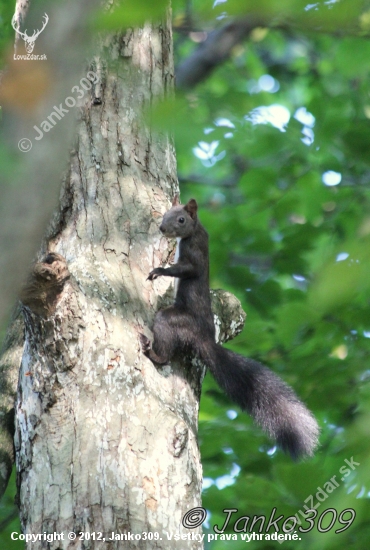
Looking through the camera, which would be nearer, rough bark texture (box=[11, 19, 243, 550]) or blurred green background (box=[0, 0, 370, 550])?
rough bark texture (box=[11, 19, 243, 550])

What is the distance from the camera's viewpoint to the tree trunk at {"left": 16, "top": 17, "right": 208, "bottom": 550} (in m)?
2.22

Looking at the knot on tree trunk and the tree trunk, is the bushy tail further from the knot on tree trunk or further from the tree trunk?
the knot on tree trunk

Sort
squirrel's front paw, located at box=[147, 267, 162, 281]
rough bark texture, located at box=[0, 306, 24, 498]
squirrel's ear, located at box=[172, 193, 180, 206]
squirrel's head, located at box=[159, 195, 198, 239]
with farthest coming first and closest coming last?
1. squirrel's ear, located at box=[172, 193, 180, 206]
2. squirrel's head, located at box=[159, 195, 198, 239]
3. squirrel's front paw, located at box=[147, 267, 162, 281]
4. rough bark texture, located at box=[0, 306, 24, 498]

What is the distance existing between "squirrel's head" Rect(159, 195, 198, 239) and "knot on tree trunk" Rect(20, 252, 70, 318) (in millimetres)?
896

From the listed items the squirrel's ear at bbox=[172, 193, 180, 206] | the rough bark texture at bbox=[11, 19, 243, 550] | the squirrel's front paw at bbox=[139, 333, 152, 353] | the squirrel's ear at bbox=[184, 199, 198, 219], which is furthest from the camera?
the squirrel's ear at bbox=[184, 199, 198, 219]

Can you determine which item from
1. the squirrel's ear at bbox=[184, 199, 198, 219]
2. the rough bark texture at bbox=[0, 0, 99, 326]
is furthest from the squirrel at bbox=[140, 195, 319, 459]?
the rough bark texture at bbox=[0, 0, 99, 326]

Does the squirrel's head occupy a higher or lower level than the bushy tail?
higher

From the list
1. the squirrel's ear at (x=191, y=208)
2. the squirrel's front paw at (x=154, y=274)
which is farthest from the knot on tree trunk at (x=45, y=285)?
the squirrel's ear at (x=191, y=208)

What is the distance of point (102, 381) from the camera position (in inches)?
97.0

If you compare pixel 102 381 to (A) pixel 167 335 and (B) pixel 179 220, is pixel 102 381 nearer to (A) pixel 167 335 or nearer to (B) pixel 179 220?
(A) pixel 167 335

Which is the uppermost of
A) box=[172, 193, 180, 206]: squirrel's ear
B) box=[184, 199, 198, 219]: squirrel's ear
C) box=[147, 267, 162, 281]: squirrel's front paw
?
box=[184, 199, 198, 219]: squirrel's ear

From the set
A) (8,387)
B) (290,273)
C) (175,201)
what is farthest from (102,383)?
(290,273)

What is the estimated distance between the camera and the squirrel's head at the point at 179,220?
10.5 feet

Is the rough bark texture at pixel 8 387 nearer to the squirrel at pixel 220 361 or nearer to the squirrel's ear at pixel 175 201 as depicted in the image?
the squirrel at pixel 220 361
